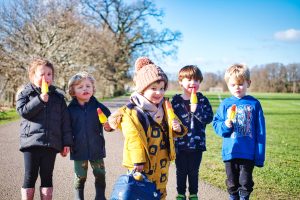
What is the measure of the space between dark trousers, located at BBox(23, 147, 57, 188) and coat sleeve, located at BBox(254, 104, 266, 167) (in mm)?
2303

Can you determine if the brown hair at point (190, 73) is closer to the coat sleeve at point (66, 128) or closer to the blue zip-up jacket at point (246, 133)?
the blue zip-up jacket at point (246, 133)

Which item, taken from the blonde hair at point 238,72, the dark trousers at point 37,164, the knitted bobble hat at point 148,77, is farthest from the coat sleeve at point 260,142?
the dark trousers at point 37,164

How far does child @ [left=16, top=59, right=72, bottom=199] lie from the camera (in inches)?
153

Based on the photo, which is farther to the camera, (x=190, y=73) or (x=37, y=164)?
(x=190, y=73)

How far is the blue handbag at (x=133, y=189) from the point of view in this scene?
3.08m

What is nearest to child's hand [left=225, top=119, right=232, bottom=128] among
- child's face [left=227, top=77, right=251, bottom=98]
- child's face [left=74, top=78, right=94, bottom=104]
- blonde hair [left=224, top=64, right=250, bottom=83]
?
child's face [left=227, top=77, right=251, bottom=98]

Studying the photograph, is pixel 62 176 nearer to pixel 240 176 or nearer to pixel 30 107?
pixel 30 107

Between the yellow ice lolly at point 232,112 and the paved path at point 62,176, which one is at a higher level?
the yellow ice lolly at point 232,112

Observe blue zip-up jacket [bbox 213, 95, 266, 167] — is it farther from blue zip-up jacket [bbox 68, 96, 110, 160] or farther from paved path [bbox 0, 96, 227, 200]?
blue zip-up jacket [bbox 68, 96, 110, 160]

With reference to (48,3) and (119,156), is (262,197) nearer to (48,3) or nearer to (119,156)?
(119,156)

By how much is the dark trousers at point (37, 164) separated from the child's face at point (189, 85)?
1.73m

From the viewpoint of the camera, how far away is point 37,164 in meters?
3.97

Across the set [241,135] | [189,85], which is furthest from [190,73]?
[241,135]

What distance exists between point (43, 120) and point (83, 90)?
0.61 metres
